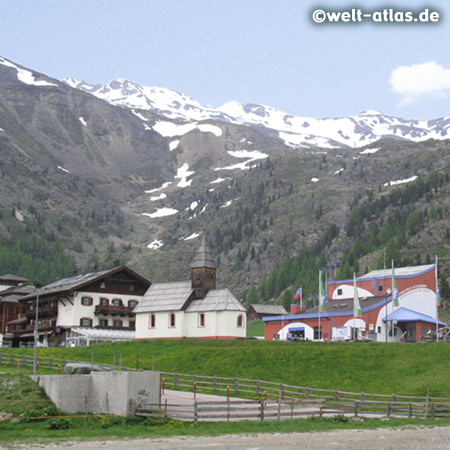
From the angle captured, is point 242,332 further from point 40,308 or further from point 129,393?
point 129,393

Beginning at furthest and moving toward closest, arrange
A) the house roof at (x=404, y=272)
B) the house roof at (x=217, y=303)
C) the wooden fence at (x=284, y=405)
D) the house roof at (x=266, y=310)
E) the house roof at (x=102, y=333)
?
1. the house roof at (x=266, y=310)
2. the house roof at (x=404, y=272)
3. the house roof at (x=102, y=333)
4. the house roof at (x=217, y=303)
5. the wooden fence at (x=284, y=405)

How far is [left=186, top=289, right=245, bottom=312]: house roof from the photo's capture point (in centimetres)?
8700

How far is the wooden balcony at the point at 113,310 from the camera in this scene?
103438 millimetres

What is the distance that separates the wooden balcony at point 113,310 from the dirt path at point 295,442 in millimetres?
67998

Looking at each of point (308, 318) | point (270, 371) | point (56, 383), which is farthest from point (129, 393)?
point (308, 318)

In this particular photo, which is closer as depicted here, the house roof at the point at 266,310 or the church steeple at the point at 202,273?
the church steeple at the point at 202,273

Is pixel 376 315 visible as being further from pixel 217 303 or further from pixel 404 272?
pixel 217 303

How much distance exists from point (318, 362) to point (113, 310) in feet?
157

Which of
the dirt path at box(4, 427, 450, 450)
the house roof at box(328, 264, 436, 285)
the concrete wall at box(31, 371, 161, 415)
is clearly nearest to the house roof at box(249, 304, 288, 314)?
the house roof at box(328, 264, 436, 285)

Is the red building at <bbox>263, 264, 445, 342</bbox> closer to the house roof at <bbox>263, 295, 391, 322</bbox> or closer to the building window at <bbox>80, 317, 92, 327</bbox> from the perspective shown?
the house roof at <bbox>263, 295, 391, 322</bbox>

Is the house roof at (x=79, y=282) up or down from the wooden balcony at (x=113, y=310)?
up

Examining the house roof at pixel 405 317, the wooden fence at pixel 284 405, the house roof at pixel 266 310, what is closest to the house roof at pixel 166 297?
the house roof at pixel 405 317

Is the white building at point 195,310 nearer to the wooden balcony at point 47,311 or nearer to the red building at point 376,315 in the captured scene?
the red building at point 376,315

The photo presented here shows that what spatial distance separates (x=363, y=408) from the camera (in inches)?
1853
